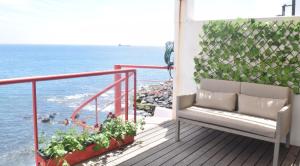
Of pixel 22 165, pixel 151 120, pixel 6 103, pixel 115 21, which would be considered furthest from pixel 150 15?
pixel 22 165

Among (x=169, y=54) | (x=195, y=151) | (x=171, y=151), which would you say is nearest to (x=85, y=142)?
(x=171, y=151)

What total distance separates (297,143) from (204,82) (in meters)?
1.51

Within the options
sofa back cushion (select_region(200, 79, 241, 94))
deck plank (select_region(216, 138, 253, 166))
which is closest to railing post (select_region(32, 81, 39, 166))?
deck plank (select_region(216, 138, 253, 166))

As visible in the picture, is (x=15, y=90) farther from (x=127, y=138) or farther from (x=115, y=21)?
(x=115, y=21)

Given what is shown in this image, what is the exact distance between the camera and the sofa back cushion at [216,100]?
357cm

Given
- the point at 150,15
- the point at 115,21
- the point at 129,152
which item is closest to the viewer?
the point at 129,152

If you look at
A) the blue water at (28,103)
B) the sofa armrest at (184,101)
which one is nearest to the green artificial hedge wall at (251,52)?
the sofa armrest at (184,101)

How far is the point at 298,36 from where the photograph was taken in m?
3.30

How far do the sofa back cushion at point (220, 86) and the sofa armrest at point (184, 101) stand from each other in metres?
0.27

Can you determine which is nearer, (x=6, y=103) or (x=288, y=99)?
(x=288, y=99)

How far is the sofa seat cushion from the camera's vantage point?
2854 mm

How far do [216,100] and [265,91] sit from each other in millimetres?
650

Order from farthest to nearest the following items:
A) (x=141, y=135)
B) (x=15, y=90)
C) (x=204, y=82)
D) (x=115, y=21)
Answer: (x=115, y=21) < (x=15, y=90) < (x=204, y=82) < (x=141, y=135)

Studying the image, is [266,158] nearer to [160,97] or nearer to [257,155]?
[257,155]
